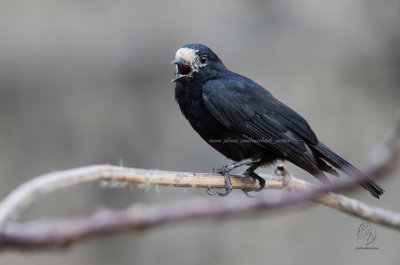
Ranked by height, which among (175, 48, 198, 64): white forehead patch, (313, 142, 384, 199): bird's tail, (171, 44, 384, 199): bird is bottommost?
(313, 142, 384, 199): bird's tail

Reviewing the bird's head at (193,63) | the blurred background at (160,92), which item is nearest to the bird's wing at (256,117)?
the bird's head at (193,63)

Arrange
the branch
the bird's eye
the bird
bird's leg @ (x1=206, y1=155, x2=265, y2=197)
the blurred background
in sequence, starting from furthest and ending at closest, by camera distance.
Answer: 1. the blurred background
2. the bird's eye
3. the bird
4. bird's leg @ (x1=206, y1=155, x2=265, y2=197)
5. the branch

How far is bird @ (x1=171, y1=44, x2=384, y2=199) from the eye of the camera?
9.99 ft

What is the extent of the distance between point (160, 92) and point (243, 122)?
198 centimetres

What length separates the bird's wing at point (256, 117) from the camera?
A: 307 centimetres

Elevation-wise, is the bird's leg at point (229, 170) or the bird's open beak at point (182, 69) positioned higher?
the bird's open beak at point (182, 69)

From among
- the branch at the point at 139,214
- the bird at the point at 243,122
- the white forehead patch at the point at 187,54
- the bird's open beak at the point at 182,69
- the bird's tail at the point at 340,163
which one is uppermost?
the white forehead patch at the point at 187,54

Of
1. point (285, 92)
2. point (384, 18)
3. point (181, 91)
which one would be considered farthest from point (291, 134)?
point (384, 18)

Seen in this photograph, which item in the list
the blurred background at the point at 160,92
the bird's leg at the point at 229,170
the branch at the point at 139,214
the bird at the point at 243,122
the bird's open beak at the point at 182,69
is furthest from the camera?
the blurred background at the point at 160,92

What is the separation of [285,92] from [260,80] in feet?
0.84

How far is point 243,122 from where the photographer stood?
10.3 feet

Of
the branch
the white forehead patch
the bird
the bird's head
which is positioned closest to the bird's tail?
the bird

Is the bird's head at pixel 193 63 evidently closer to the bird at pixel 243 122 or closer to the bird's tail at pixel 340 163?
the bird at pixel 243 122

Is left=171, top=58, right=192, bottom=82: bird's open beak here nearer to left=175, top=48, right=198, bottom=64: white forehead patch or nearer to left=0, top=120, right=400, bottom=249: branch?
left=175, top=48, right=198, bottom=64: white forehead patch
